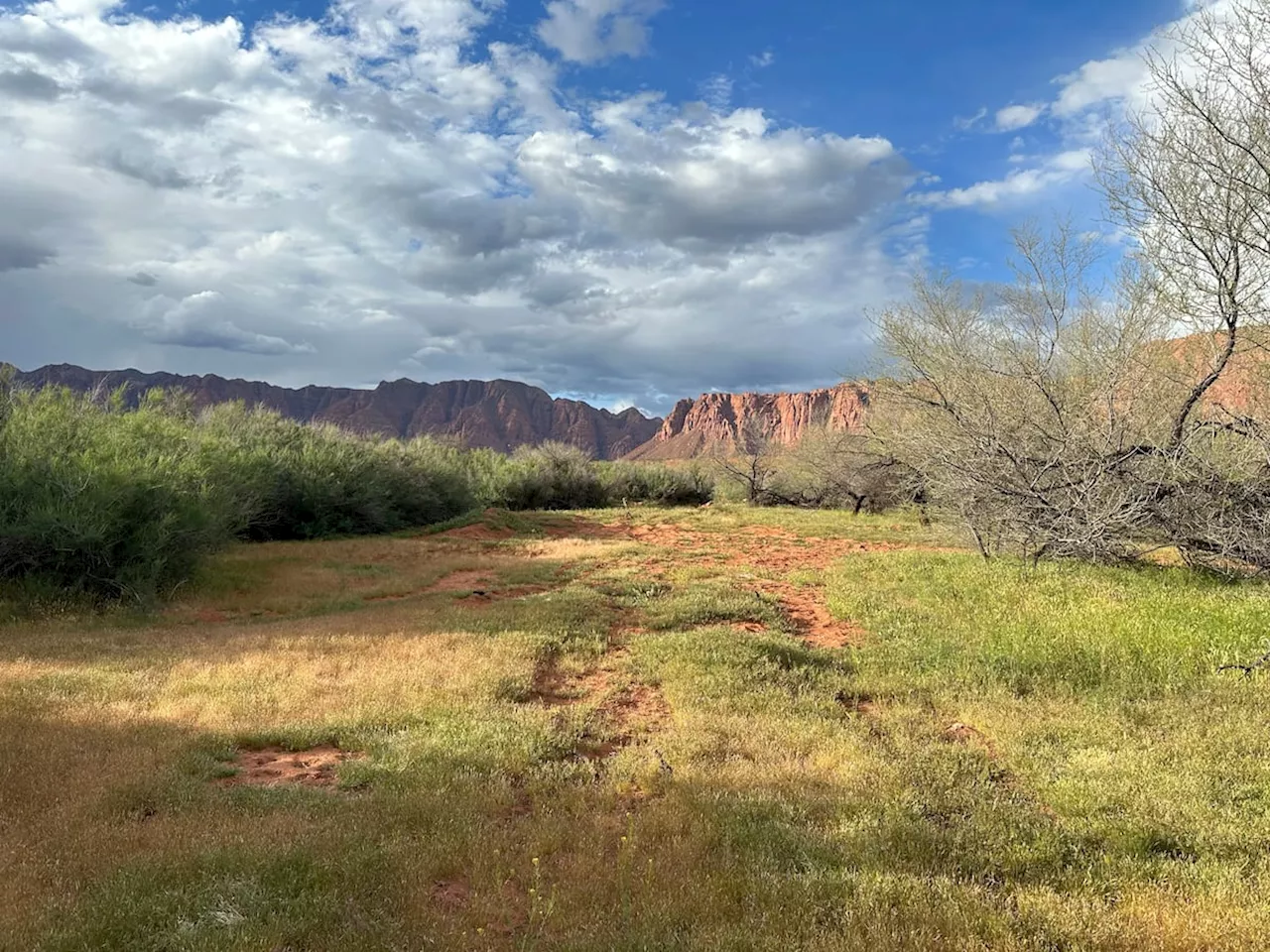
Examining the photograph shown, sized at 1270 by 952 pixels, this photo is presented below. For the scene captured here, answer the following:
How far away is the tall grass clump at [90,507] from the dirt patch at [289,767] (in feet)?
27.7

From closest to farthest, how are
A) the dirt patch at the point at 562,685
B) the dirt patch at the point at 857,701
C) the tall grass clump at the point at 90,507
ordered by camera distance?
the dirt patch at the point at 857,701 < the dirt patch at the point at 562,685 < the tall grass clump at the point at 90,507

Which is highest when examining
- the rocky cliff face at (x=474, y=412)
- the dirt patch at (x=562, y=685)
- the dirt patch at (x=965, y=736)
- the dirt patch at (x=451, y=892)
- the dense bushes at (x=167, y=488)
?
the rocky cliff face at (x=474, y=412)

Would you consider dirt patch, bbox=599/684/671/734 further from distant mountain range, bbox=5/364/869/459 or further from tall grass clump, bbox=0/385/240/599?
distant mountain range, bbox=5/364/869/459

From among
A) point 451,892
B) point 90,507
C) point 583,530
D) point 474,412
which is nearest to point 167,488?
point 90,507

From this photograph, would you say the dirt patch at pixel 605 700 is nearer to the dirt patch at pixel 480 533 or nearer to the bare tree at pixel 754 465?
the dirt patch at pixel 480 533

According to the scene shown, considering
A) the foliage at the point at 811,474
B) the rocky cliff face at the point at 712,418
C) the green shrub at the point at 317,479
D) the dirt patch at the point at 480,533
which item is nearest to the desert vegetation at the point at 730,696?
the green shrub at the point at 317,479

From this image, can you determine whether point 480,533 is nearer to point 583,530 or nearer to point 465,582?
point 583,530

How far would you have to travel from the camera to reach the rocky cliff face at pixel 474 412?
415ft

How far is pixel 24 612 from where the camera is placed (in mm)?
11312

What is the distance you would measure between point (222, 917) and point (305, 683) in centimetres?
441

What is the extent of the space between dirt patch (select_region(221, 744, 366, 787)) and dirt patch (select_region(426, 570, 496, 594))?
7631 mm

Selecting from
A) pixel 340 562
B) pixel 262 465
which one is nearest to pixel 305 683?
pixel 340 562

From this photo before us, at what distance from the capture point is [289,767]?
550 centimetres

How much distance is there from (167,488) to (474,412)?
433 feet
